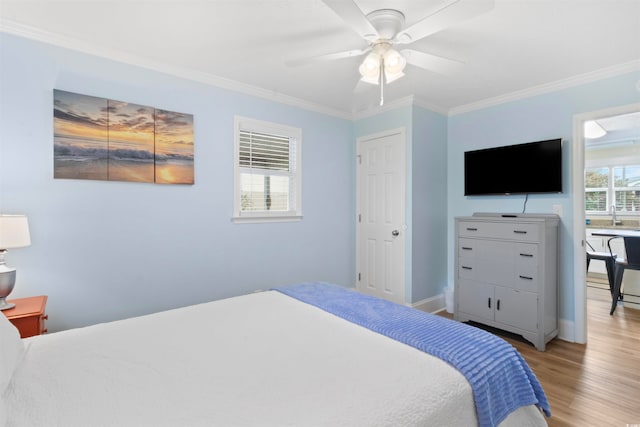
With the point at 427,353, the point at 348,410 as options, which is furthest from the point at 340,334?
the point at 348,410

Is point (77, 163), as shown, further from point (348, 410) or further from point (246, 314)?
point (348, 410)

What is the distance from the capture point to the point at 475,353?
124cm

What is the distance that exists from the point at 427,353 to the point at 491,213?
2.64m

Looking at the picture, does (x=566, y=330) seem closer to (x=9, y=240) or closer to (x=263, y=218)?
(x=263, y=218)

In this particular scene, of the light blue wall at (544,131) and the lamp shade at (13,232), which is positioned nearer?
the lamp shade at (13,232)

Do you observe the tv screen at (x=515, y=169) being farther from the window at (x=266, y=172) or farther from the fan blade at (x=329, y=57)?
the fan blade at (x=329, y=57)

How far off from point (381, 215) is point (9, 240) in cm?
322

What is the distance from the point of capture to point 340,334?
1.44 m

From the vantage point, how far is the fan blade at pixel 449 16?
4.38 ft

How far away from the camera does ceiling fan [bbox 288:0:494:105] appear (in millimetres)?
1499

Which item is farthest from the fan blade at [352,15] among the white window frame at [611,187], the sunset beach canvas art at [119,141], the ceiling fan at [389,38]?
the white window frame at [611,187]

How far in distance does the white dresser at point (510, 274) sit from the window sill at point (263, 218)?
5.79ft

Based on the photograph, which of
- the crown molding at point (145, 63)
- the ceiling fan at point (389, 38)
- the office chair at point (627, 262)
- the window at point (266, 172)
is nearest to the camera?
the ceiling fan at point (389, 38)

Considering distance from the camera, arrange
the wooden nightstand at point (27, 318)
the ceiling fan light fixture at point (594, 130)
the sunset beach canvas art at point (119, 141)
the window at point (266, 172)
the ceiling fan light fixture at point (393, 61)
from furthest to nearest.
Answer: the ceiling fan light fixture at point (594, 130) < the window at point (266, 172) < the sunset beach canvas art at point (119, 141) < the ceiling fan light fixture at point (393, 61) < the wooden nightstand at point (27, 318)
